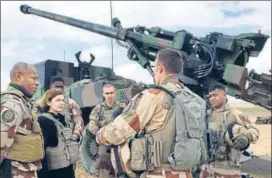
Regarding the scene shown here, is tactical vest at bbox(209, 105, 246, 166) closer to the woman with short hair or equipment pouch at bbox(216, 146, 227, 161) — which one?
equipment pouch at bbox(216, 146, 227, 161)

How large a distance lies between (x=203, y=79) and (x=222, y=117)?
12.6 ft

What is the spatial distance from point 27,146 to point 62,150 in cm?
82

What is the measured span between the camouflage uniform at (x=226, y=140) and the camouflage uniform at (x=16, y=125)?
2.09m

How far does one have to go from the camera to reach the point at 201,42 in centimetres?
902

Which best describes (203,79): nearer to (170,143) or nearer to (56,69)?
(56,69)

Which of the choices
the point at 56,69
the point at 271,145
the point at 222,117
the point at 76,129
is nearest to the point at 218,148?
the point at 222,117

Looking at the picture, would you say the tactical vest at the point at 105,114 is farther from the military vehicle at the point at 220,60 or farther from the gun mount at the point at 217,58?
the gun mount at the point at 217,58

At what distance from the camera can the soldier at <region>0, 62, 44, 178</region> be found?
11.8 feet

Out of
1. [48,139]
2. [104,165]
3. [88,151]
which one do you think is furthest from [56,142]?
[88,151]

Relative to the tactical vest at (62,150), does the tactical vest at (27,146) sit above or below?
above

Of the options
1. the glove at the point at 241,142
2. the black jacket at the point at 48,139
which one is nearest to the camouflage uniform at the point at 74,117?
the black jacket at the point at 48,139

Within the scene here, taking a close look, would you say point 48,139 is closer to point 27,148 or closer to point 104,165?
point 27,148

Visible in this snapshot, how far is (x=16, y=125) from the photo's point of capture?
11.9 feet

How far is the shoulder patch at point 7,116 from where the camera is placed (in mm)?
3562
